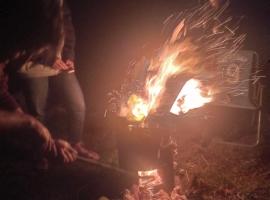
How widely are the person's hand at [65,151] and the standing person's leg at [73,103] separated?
12cm

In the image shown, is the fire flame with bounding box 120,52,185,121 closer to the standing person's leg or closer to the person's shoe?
the standing person's leg

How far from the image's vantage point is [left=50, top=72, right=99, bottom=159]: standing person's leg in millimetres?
5145

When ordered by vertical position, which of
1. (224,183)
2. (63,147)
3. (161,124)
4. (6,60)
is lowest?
(224,183)

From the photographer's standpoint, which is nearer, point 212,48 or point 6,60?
point 6,60

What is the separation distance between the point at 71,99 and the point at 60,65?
0.57 m

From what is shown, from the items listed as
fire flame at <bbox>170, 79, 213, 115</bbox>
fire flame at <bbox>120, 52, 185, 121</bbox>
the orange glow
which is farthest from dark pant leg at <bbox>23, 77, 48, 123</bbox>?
fire flame at <bbox>170, 79, 213, 115</bbox>

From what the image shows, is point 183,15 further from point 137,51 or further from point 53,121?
point 53,121

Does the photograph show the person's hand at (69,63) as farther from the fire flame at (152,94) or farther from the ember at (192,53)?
the ember at (192,53)

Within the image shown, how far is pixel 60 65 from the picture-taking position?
4996 mm

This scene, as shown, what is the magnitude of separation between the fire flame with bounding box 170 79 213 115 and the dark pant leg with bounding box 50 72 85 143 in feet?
4.47

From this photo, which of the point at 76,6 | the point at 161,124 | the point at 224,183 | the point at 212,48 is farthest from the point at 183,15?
the point at 224,183

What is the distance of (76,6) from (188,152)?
2876 millimetres

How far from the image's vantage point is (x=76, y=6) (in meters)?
5.65

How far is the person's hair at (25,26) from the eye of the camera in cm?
465
